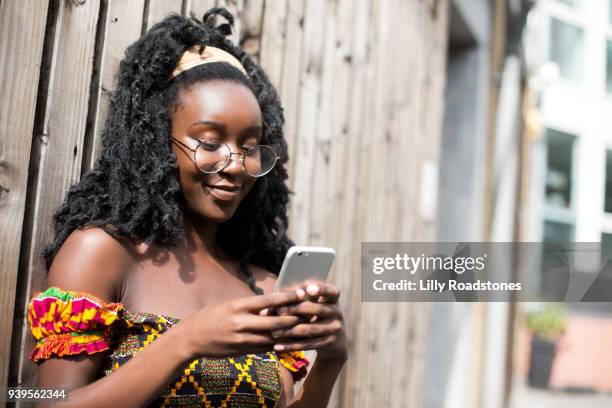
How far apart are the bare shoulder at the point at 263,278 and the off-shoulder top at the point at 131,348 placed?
205mm

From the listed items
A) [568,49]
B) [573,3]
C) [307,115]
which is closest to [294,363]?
[307,115]

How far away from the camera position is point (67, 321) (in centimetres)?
133

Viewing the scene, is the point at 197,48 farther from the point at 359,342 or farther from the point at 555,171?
the point at 555,171

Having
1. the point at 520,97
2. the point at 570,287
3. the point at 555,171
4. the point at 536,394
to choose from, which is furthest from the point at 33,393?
the point at 555,171

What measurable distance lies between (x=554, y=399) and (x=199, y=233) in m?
7.76

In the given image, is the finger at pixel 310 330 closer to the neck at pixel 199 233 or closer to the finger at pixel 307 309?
the finger at pixel 307 309

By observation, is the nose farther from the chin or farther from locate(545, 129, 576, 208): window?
locate(545, 129, 576, 208): window

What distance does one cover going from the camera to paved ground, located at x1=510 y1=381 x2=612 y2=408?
792 centimetres

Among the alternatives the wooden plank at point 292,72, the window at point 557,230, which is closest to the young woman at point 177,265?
the wooden plank at point 292,72

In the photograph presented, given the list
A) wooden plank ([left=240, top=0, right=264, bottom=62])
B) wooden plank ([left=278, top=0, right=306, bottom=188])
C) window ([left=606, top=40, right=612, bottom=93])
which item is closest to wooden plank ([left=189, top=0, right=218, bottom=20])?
wooden plank ([left=240, top=0, right=264, bottom=62])

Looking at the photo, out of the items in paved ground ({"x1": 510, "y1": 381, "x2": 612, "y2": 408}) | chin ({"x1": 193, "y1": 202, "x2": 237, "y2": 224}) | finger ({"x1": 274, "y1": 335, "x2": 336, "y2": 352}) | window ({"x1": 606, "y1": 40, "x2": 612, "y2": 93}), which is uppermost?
window ({"x1": 606, "y1": 40, "x2": 612, "y2": 93})

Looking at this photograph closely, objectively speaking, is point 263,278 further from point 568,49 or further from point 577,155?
point 568,49

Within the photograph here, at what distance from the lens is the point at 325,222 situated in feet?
9.48

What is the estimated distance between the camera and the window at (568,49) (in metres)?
10.3
